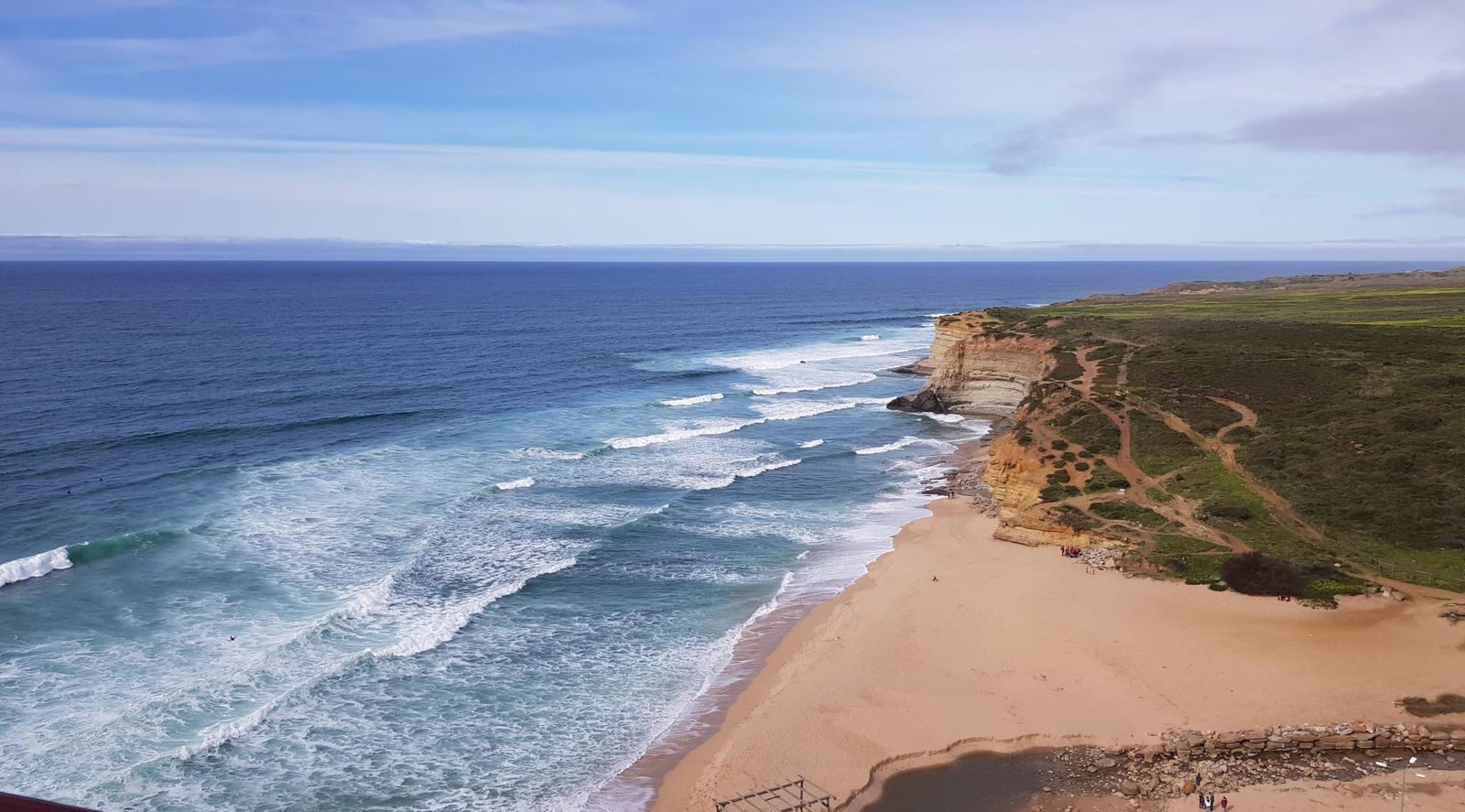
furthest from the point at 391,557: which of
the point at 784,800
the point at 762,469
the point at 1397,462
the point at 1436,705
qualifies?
the point at 1397,462

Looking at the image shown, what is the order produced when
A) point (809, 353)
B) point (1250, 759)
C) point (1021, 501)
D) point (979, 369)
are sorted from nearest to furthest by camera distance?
point (1250, 759), point (1021, 501), point (979, 369), point (809, 353)

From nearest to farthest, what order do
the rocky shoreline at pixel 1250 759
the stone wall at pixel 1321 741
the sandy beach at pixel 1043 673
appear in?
the rocky shoreline at pixel 1250 759
the stone wall at pixel 1321 741
the sandy beach at pixel 1043 673

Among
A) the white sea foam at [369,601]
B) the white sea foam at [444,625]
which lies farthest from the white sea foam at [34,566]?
the white sea foam at [444,625]

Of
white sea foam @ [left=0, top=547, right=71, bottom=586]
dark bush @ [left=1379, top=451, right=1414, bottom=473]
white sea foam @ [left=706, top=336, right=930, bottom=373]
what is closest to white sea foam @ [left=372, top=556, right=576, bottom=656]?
white sea foam @ [left=0, top=547, right=71, bottom=586]

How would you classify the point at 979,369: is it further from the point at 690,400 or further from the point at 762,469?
the point at 762,469

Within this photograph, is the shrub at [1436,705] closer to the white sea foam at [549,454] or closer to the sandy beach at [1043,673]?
Answer: the sandy beach at [1043,673]

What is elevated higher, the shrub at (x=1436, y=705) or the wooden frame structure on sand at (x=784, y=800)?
the shrub at (x=1436, y=705)

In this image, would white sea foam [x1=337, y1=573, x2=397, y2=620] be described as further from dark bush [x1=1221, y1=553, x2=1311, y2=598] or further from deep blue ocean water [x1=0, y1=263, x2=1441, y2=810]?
dark bush [x1=1221, y1=553, x2=1311, y2=598]
